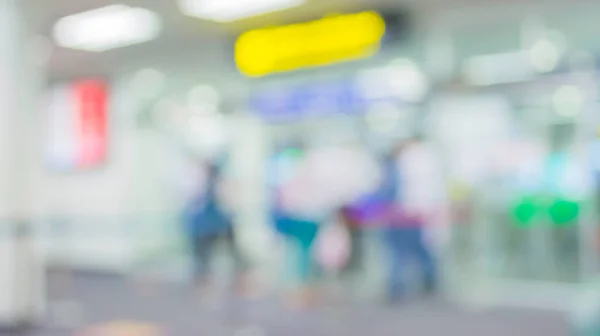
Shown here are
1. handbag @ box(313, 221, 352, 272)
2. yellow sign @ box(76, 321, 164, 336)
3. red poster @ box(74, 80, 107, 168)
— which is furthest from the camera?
red poster @ box(74, 80, 107, 168)

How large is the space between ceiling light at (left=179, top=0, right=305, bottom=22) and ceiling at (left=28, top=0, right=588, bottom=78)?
15 centimetres

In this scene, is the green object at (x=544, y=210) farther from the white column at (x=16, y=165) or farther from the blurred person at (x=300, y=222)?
the white column at (x=16, y=165)

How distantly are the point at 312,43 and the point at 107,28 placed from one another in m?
2.57

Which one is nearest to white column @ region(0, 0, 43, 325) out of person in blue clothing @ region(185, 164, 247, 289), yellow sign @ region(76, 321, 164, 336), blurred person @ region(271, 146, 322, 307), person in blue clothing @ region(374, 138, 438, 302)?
yellow sign @ region(76, 321, 164, 336)

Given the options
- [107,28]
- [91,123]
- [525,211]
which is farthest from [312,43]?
[91,123]

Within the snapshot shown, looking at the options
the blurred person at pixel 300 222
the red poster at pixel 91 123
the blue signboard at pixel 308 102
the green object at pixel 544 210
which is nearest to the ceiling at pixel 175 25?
the red poster at pixel 91 123

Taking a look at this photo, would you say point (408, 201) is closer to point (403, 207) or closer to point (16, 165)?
point (403, 207)

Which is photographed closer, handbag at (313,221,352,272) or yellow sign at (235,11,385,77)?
handbag at (313,221,352,272)

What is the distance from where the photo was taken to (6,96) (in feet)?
20.4

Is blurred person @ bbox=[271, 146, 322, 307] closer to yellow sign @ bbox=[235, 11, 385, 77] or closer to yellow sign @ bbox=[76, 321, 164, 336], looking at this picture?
yellow sign @ bbox=[235, 11, 385, 77]

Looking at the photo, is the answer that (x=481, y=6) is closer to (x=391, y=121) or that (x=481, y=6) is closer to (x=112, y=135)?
(x=391, y=121)

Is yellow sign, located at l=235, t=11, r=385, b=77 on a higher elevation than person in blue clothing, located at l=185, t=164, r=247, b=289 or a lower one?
higher

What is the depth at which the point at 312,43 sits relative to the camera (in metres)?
7.80

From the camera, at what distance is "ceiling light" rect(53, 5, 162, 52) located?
774 cm
